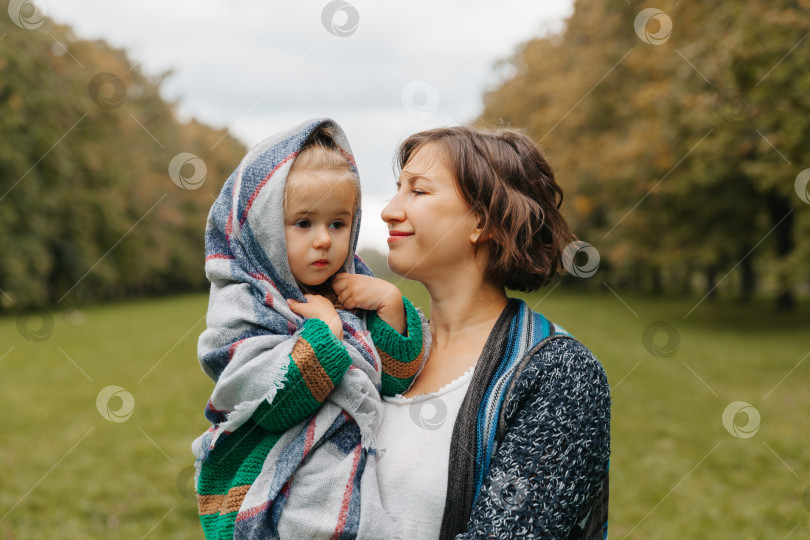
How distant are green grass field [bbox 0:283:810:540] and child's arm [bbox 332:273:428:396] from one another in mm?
3512

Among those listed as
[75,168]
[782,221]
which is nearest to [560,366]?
[782,221]

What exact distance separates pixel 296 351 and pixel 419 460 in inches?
17.8

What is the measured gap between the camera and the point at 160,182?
3500 cm

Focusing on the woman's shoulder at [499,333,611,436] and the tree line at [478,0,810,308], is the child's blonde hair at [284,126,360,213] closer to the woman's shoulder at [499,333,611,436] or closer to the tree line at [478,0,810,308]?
the woman's shoulder at [499,333,611,436]

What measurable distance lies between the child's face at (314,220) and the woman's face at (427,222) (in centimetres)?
15

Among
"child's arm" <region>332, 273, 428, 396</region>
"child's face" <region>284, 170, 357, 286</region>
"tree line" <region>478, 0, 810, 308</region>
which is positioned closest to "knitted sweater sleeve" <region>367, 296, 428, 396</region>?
"child's arm" <region>332, 273, 428, 396</region>

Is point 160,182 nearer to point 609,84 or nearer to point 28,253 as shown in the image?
point 28,253

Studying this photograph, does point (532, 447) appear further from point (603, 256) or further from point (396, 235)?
point (603, 256)

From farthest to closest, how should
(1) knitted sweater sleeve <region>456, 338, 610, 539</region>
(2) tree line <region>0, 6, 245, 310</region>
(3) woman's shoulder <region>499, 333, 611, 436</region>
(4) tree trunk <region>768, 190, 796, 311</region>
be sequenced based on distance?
(2) tree line <region>0, 6, 245, 310</region> → (4) tree trunk <region>768, 190, 796, 311</region> → (3) woman's shoulder <region>499, 333, 611, 436</region> → (1) knitted sweater sleeve <region>456, 338, 610, 539</region>

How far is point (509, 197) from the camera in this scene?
2180 mm

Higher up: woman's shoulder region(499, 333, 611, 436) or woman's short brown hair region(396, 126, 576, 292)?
woman's short brown hair region(396, 126, 576, 292)

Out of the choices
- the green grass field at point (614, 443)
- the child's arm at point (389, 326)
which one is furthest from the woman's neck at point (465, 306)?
the green grass field at point (614, 443)

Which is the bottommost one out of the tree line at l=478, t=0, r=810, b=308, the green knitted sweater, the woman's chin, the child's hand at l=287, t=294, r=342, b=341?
the green knitted sweater

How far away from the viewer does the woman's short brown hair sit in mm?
2168
